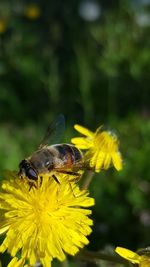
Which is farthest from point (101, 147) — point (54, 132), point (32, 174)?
point (32, 174)

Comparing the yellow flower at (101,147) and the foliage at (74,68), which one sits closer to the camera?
the yellow flower at (101,147)

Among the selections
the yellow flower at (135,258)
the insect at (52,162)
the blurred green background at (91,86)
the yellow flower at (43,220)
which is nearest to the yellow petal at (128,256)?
the yellow flower at (135,258)

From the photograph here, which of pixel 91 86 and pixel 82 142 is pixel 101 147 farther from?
pixel 91 86

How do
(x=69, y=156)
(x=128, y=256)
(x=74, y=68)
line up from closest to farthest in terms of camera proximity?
(x=128, y=256)
(x=69, y=156)
(x=74, y=68)

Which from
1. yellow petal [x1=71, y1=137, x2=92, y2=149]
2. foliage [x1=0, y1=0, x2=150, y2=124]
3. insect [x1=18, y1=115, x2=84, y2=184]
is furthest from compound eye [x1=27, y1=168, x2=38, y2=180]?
foliage [x1=0, y1=0, x2=150, y2=124]

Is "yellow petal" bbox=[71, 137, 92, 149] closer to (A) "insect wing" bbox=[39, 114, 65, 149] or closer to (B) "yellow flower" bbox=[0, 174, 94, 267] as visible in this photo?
(A) "insect wing" bbox=[39, 114, 65, 149]

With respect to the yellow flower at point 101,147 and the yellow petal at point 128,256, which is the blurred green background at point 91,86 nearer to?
the yellow flower at point 101,147

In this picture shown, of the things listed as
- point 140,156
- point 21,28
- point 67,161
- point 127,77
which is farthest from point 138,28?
point 67,161
